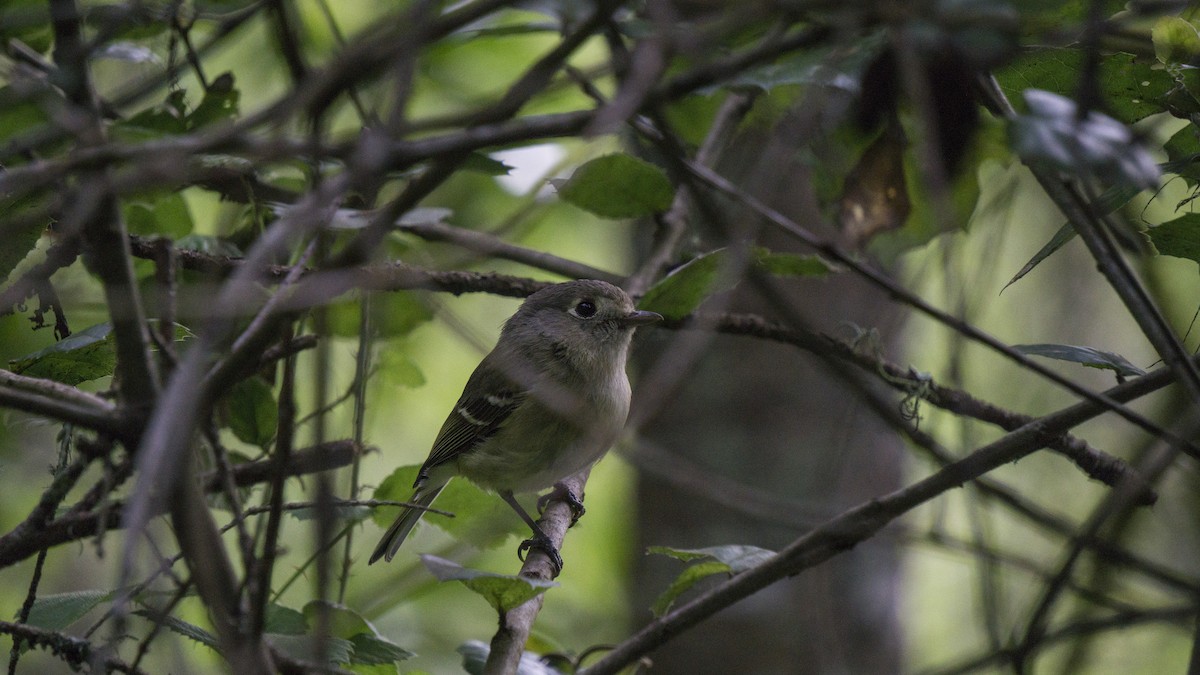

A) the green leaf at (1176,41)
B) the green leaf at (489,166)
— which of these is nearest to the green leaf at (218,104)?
the green leaf at (489,166)

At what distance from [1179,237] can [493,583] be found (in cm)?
150

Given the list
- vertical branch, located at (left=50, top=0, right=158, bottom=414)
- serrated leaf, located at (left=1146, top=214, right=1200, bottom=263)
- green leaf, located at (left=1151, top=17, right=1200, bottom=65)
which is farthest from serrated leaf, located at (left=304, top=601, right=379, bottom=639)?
green leaf, located at (left=1151, top=17, right=1200, bottom=65)

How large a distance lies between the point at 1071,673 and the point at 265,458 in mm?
2114

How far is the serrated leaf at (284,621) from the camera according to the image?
1991mm

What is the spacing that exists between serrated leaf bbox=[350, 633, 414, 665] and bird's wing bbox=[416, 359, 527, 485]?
1321 millimetres

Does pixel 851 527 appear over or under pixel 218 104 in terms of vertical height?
under

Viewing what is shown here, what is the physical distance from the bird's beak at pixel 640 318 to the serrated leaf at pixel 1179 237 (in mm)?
1307

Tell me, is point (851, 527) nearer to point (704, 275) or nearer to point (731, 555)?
point (731, 555)

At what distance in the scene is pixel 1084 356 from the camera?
1.93m

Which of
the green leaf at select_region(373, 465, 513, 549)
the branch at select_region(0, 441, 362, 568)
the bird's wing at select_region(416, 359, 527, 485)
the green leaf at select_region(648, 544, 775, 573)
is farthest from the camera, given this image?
the bird's wing at select_region(416, 359, 527, 485)

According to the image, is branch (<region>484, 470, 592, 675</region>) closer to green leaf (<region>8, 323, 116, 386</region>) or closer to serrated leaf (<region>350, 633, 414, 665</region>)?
serrated leaf (<region>350, 633, 414, 665</region>)

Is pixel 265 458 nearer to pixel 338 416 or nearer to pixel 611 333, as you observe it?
pixel 338 416

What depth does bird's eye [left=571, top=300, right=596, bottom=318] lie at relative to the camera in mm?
3459

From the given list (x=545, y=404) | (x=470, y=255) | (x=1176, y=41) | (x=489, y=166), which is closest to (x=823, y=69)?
(x=1176, y=41)
